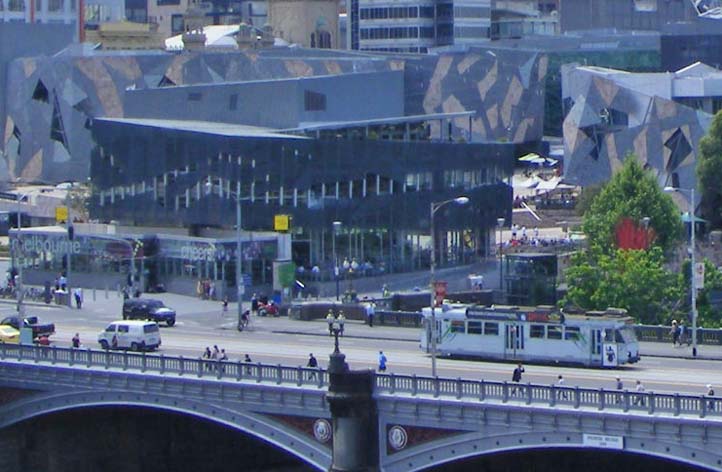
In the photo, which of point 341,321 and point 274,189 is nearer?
point 341,321

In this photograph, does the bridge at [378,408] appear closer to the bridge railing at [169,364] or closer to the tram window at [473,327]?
the bridge railing at [169,364]

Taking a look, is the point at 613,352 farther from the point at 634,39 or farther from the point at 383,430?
the point at 634,39

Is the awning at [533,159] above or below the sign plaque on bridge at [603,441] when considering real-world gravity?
below

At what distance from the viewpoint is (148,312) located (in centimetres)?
8612

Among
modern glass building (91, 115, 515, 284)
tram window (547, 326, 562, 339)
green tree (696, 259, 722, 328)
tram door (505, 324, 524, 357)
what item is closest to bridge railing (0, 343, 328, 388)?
tram door (505, 324, 524, 357)

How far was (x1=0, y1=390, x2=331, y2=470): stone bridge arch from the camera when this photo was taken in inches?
2402

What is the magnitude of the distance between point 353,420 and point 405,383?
72.6 inches

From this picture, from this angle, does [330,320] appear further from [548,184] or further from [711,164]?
[548,184]

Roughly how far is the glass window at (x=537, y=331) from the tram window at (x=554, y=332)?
0.74 feet

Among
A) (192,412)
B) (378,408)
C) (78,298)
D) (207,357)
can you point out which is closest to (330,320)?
(207,357)

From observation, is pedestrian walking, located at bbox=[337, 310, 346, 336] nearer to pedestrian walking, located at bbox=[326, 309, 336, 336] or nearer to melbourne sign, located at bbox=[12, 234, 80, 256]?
pedestrian walking, located at bbox=[326, 309, 336, 336]

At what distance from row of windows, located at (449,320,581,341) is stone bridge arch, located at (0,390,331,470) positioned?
36.1ft

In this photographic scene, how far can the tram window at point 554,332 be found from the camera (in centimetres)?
7003

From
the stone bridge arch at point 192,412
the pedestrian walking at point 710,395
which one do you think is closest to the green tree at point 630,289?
the pedestrian walking at point 710,395
